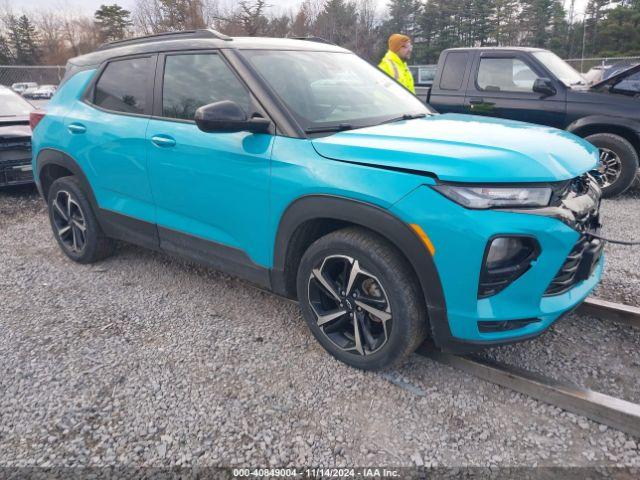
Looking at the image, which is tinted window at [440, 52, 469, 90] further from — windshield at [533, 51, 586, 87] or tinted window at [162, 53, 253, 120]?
tinted window at [162, 53, 253, 120]

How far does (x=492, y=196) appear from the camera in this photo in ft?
6.82

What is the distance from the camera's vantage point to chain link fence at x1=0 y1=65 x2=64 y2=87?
709 inches

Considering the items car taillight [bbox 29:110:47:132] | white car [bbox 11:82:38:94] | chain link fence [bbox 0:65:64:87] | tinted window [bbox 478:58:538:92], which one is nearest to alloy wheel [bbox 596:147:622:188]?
tinted window [bbox 478:58:538:92]

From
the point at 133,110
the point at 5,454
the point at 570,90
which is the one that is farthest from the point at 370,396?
the point at 570,90

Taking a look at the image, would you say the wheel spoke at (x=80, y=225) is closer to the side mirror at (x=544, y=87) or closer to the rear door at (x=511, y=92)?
the rear door at (x=511, y=92)

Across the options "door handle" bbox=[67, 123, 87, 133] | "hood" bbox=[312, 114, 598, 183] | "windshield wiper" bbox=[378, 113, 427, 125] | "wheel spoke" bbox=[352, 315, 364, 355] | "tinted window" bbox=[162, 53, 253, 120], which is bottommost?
"wheel spoke" bbox=[352, 315, 364, 355]

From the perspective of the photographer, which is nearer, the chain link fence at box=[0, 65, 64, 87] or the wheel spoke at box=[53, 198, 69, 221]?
the wheel spoke at box=[53, 198, 69, 221]

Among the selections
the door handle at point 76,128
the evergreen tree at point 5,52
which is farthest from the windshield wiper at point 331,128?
the evergreen tree at point 5,52

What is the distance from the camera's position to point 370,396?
98.0 inches

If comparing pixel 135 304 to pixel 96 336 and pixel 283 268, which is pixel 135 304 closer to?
pixel 96 336

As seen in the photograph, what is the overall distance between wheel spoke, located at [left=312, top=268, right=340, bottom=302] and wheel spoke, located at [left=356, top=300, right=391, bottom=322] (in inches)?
5.5

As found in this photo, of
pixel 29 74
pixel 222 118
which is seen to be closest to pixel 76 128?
pixel 222 118

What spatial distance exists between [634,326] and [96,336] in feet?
11.1

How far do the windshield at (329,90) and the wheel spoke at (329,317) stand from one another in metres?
1.03
